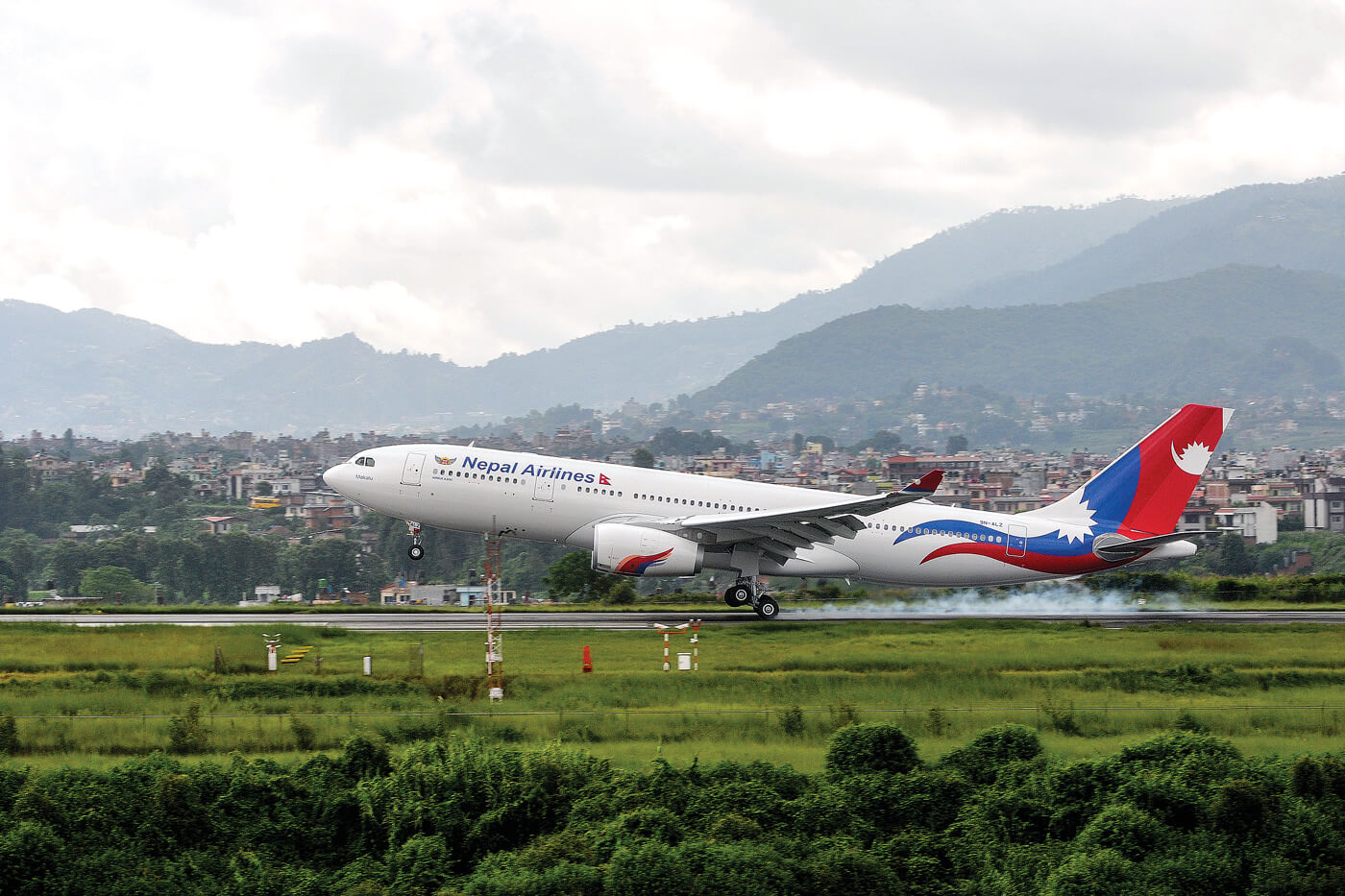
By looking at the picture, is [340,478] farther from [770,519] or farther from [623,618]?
[770,519]

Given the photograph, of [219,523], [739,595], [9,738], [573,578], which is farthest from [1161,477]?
[219,523]

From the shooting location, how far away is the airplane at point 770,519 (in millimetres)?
38812

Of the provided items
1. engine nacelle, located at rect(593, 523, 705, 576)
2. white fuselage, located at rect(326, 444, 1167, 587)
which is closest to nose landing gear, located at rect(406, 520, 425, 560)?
white fuselage, located at rect(326, 444, 1167, 587)

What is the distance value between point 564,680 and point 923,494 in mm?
12961

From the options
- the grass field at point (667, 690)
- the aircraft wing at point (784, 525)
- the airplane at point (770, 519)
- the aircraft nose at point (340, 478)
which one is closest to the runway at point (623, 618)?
the airplane at point (770, 519)

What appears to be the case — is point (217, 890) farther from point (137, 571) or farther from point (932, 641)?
point (137, 571)

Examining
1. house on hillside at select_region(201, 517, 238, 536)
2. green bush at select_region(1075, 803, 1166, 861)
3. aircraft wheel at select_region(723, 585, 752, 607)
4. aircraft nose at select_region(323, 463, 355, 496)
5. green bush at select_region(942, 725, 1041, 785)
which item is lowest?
green bush at select_region(1075, 803, 1166, 861)

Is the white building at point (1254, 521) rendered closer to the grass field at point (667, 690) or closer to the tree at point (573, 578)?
the tree at point (573, 578)

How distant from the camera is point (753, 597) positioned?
1592 inches

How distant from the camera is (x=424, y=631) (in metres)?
36.7

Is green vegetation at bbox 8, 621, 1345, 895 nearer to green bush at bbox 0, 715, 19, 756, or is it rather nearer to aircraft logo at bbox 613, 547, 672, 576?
green bush at bbox 0, 715, 19, 756

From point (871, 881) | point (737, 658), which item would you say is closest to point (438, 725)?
point (871, 881)

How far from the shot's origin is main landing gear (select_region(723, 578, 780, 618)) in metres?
40.2

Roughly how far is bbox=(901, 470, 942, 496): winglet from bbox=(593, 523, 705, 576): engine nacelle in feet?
22.6
